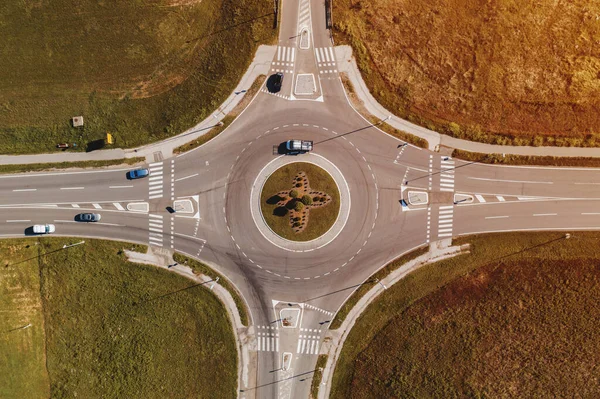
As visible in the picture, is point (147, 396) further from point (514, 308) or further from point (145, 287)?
point (514, 308)

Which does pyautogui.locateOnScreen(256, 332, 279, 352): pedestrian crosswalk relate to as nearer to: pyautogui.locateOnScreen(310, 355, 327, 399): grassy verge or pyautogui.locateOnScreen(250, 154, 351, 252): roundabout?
pyautogui.locateOnScreen(310, 355, 327, 399): grassy verge

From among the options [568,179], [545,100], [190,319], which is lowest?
[190,319]

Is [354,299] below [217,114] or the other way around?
below

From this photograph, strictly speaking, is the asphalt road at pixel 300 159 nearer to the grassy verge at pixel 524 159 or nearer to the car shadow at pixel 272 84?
the car shadow at pixel 272 84

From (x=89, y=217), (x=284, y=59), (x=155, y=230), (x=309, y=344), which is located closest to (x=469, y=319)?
(x=309, y=344)

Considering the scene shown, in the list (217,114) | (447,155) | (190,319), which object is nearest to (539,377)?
(447,155)

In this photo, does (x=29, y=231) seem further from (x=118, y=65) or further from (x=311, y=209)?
(x=311, y=209)
